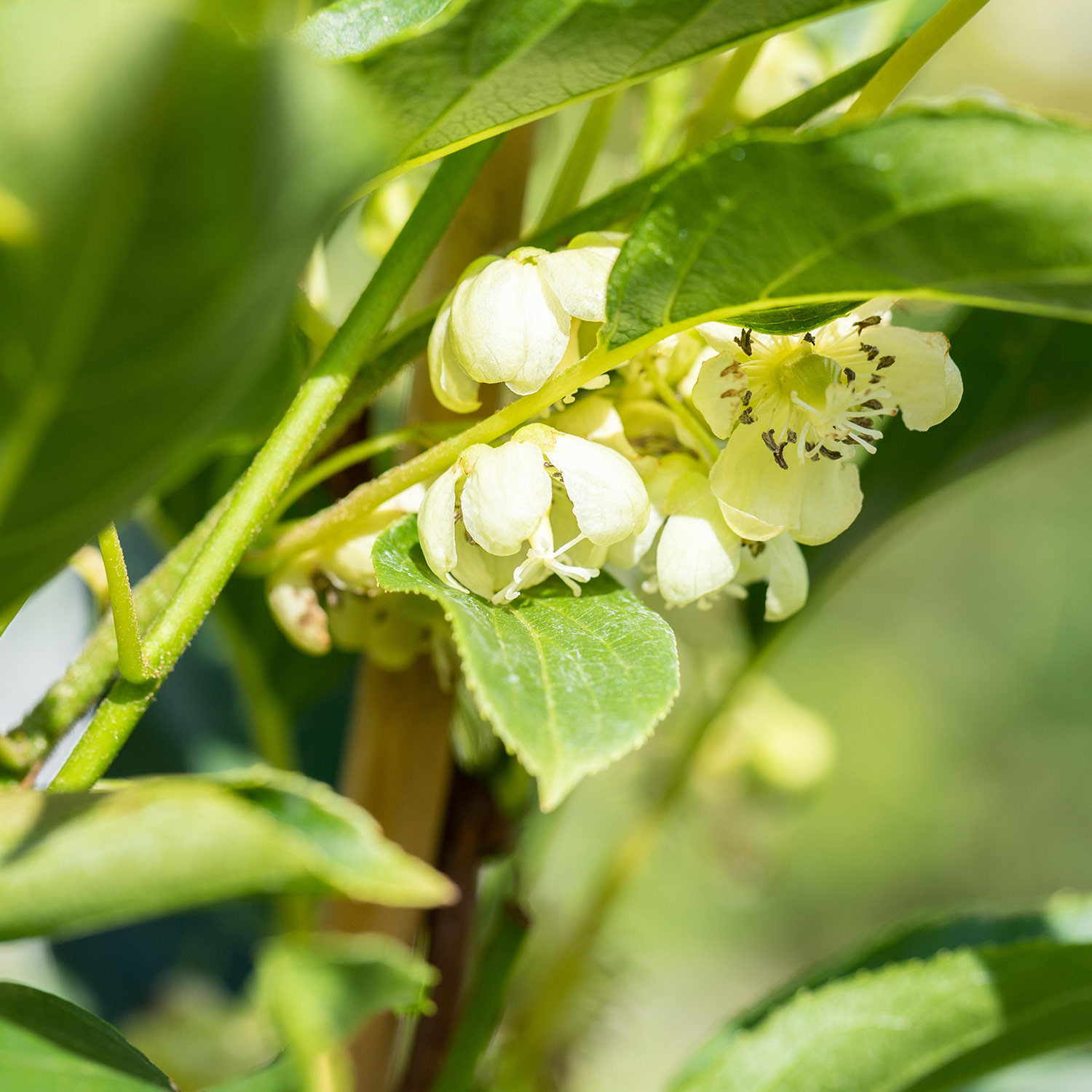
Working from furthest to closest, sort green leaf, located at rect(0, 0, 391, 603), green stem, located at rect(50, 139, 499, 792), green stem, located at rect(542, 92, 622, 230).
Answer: green stem, located at rect(542, 92, 622, 230), green stem, located at rect(50, 139, 499, 792), green leaf, located at rect(0, 0, 391, 603)

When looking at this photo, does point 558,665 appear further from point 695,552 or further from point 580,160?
point 580,160

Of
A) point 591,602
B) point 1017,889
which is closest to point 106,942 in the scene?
point 591,602

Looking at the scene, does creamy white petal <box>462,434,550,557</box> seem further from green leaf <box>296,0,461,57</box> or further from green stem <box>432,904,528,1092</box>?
green stem <box>432,904,528,1092</box>

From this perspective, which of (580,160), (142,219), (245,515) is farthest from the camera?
(580,160)

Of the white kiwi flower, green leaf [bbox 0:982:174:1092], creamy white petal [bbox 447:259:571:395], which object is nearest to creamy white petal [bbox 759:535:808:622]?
the white kiwi flower

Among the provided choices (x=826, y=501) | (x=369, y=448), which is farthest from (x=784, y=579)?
(x=369, y=448)

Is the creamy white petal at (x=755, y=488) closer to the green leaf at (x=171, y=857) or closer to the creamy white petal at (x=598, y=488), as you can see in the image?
the creamy white petal at (x=598, y=488)
